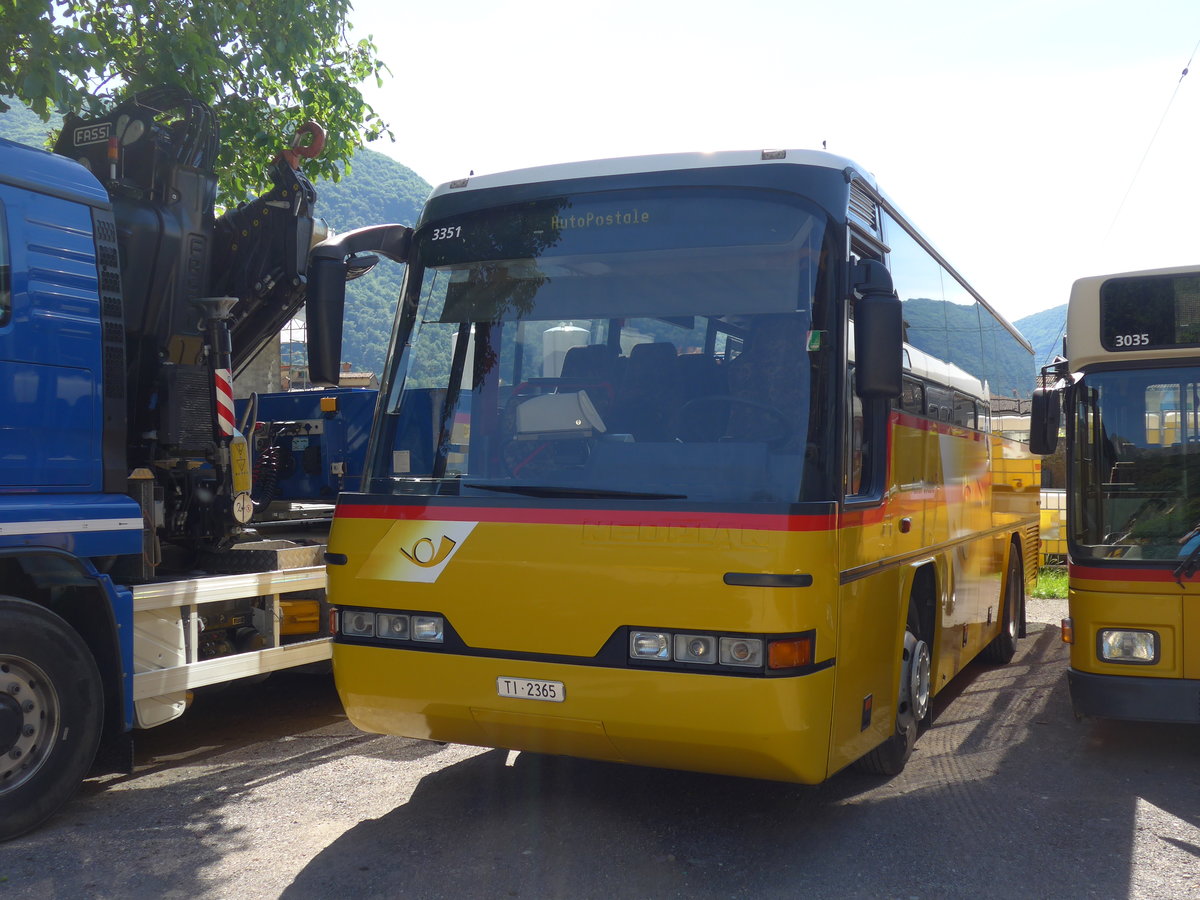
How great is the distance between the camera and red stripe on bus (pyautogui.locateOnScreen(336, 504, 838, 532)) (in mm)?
4269

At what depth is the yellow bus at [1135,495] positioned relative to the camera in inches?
239

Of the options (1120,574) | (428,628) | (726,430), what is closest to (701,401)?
(726,430)

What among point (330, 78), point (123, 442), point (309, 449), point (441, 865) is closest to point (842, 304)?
point (441, 865)

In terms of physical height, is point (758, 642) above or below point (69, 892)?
above

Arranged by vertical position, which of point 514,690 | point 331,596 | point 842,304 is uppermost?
point 842,304

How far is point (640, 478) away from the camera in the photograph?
14.9ft

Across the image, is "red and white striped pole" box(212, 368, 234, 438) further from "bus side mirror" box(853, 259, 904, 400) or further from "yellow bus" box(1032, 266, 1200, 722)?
"yellow bus" box(1032, 266, 1200, 722)

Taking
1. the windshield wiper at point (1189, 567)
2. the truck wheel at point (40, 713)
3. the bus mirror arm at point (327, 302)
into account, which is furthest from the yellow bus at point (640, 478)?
the windshield wiper at point (1189, 567)

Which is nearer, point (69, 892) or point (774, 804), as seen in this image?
point (69, 892)

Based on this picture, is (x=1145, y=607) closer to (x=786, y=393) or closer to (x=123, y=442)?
(x=786, y=393)

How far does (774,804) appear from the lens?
546 cm

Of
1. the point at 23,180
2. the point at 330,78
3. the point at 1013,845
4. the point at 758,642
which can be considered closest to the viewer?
the point at 758,642

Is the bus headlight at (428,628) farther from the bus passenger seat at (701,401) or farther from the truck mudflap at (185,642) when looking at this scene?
the truck mudflap at (185,642)

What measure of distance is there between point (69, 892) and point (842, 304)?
3.72 meters
